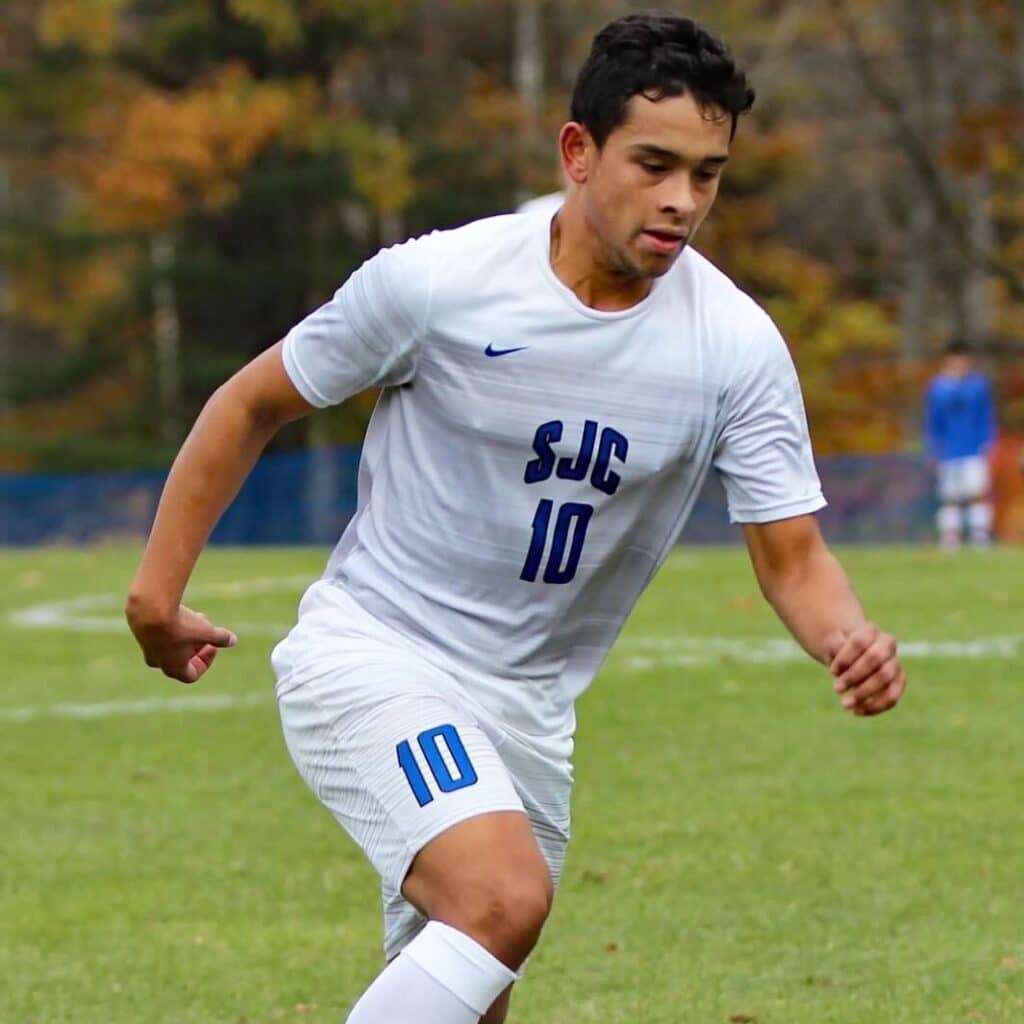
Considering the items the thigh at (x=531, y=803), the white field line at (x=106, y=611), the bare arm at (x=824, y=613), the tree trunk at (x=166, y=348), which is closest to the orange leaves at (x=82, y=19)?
the tree trunk at (x=166, y=348)

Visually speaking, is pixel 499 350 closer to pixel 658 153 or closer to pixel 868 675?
pixel 658 153

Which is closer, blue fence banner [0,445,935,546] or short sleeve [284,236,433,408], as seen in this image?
short sleeve [284,236,433,408]

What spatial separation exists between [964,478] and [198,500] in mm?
19439

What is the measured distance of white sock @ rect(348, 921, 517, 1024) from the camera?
143 inches

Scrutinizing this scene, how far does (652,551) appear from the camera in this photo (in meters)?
4.35

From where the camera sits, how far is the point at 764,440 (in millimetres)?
4172

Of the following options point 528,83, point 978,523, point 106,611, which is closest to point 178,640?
point 106,611

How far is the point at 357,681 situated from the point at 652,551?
67cm

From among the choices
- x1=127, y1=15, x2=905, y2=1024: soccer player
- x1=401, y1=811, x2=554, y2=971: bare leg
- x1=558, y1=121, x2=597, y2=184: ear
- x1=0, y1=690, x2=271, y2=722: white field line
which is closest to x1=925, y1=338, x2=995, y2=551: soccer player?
x1=0, y1=690, x2=271, y2=722: white field line

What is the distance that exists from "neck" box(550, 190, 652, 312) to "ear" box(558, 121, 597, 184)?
0.04 meters

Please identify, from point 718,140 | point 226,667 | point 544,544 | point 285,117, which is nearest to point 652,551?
point 544,544

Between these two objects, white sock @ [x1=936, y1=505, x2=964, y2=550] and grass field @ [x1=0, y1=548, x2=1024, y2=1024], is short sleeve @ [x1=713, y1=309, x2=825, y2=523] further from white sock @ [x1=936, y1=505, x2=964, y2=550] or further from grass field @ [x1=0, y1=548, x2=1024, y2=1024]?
white sock @ [x1=936, y1=505, x2=964, y2=550]

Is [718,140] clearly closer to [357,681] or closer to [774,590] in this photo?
[774,590]

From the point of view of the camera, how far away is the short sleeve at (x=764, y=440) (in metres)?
4.16
